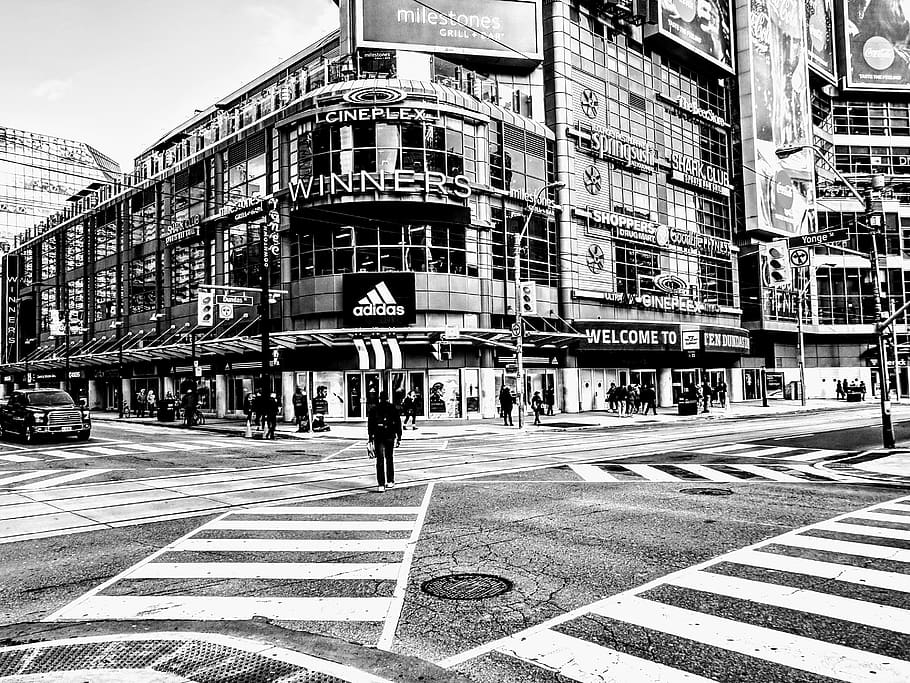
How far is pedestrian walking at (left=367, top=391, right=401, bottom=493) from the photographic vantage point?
46.3 ft

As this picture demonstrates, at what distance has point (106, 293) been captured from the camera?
206 feet

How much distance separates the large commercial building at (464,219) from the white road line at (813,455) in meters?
19.8

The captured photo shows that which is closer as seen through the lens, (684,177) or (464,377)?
(464,377)

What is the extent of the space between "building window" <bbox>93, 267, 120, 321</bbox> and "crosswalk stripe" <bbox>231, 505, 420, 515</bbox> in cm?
5394

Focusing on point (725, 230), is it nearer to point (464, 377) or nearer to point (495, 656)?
point (464, 377)

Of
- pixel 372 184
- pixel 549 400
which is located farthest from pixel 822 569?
pixel 549 400

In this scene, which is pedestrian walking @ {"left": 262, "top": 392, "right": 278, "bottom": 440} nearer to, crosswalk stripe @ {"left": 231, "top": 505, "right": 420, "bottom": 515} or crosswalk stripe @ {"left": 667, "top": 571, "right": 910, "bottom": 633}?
crosswalk stripe @ {"left": 231, "top": 505, "right": 420, "bottom": 515}

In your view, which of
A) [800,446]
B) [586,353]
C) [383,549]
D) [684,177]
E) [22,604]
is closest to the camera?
[22,604]

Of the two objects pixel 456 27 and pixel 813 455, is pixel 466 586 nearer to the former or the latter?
pixel 813 455

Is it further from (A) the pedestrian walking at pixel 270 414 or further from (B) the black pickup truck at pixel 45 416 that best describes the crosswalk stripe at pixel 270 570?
(A) the pedestrian walking at pixel 270 414

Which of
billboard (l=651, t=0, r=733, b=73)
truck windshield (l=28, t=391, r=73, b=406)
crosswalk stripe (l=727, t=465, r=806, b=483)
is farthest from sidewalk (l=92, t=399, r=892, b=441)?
billboard (l=651, t=0, r=733, b=73)

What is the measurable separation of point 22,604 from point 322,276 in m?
33.8

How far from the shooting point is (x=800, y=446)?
21.7 metres

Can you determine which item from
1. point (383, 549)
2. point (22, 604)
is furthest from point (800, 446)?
Result: point (22, 604)
